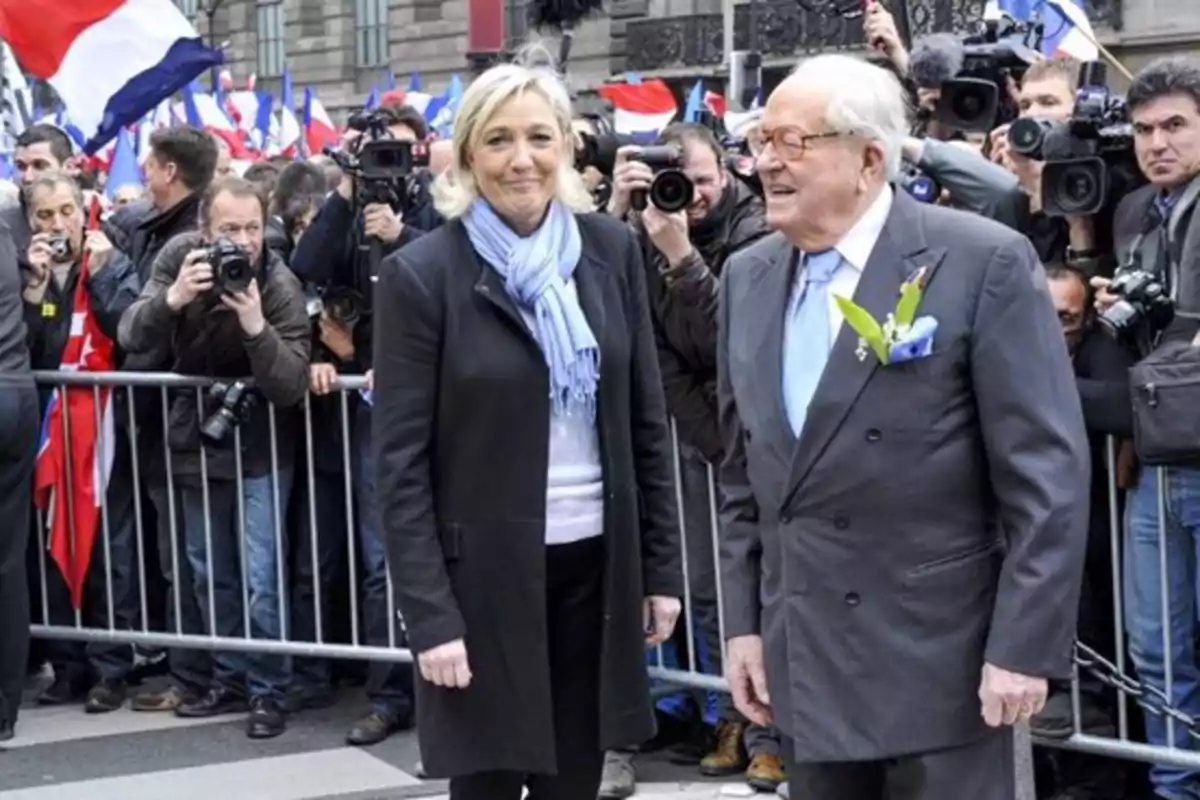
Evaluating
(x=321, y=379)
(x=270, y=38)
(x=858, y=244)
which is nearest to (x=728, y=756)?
(x=321, y=379)

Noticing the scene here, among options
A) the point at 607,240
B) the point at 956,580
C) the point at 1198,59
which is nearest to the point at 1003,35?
the point at 1198,59

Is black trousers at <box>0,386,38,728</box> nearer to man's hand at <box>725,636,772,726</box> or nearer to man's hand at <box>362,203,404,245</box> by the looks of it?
man's hand at <box>362,203,404,245</box>

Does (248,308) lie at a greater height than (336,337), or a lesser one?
greater

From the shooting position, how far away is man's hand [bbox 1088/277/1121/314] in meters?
5.33

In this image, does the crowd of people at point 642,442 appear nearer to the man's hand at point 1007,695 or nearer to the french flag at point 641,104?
the man's hand at point 1007,695

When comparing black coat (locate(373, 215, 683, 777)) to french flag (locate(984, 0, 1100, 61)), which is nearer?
black coat (locate(373, 215, 683, 777))

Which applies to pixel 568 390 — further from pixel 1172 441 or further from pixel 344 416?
pixel 344 416

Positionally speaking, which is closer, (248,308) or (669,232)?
(669,232)

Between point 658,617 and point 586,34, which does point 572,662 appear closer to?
point 658,617

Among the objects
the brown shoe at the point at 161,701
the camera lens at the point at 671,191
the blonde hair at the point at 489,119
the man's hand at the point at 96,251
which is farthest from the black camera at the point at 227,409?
the blonde hair at the point at 489,119

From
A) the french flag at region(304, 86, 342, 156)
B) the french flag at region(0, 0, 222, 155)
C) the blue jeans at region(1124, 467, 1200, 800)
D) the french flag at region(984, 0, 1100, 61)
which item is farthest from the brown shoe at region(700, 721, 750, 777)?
the french flag at region(304, 86, 342, 156)

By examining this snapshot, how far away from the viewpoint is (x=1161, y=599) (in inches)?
215

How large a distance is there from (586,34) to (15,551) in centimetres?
3844

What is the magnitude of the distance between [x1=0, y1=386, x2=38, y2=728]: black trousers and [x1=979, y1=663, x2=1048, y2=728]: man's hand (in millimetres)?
4447
